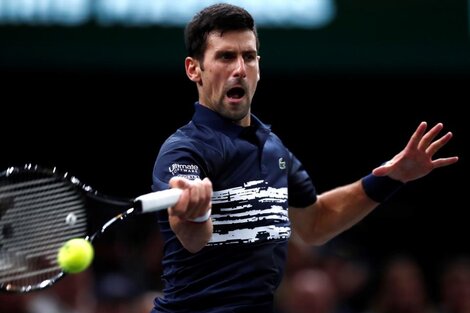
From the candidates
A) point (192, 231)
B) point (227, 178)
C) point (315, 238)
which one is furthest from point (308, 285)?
point (192, 231)

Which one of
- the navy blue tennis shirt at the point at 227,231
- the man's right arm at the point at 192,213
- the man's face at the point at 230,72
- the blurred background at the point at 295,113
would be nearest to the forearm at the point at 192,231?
the man's right arm at the point at 192,213

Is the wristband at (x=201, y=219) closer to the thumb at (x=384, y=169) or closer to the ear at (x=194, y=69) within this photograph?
the ear at (x=194, y=69)

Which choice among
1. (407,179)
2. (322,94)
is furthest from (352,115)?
(407,179)

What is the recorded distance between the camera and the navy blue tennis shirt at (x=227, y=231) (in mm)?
4922

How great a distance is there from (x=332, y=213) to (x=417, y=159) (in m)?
0.57

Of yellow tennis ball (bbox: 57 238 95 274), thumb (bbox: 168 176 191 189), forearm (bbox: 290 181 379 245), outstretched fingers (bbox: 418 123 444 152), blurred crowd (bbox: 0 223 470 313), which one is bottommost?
blurred crowd (bbox: 0 223 470 313)

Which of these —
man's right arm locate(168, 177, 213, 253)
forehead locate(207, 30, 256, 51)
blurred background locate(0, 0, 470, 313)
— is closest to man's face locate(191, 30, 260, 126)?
forehead locate(207, 30, 256, 51)

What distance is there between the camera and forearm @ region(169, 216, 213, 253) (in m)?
4.53

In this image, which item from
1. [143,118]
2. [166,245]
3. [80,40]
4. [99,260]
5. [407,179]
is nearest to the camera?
[166,245]

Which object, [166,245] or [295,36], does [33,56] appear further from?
[166,245]

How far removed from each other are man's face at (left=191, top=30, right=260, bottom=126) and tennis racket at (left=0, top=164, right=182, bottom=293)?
753mm

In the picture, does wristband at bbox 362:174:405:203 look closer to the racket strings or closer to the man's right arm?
the man's right arm

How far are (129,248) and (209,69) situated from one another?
5443 mm

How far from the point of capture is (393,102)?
1095 cm
